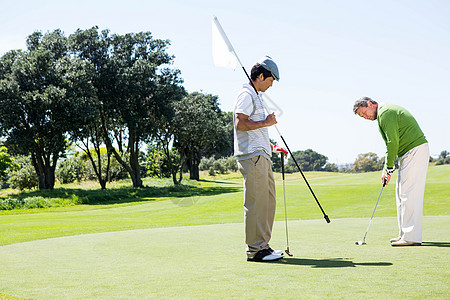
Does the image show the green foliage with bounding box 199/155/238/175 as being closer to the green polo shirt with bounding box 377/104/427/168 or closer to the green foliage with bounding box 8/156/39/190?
the green foliage with bounding box 8/156/39/190

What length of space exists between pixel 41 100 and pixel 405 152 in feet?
81.3

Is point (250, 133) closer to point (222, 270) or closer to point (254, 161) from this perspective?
point (254, 161)

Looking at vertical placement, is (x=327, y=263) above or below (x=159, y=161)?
below

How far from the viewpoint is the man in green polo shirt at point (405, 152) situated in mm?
5715

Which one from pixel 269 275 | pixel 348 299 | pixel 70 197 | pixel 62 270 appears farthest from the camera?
pixel 70 197


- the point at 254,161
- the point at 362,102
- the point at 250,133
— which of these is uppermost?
the point at 362,102

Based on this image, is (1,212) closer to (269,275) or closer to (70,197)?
(70,197)

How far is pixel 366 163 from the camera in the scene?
102 metres

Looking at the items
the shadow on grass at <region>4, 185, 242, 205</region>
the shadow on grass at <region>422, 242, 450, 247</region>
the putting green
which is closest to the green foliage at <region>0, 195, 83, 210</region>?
the shadow on grass at <region>4, 185, 242, 205</region>

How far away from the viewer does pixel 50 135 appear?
29156 mm

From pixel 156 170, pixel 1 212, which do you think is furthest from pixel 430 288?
pixel 156 170

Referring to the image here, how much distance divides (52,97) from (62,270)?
2467 cm

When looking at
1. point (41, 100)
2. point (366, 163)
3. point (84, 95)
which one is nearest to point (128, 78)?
point (84, 95)

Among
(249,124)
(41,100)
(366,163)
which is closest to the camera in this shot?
(249,124)
